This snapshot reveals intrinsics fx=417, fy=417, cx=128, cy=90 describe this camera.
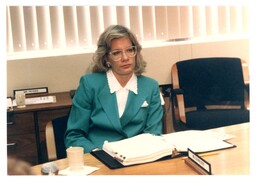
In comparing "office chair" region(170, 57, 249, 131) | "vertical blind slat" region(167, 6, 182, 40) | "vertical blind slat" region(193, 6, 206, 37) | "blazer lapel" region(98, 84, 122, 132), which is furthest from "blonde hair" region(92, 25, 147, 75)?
"vertical blind slat" region(193, 6, 206, 37)

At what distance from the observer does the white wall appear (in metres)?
2.96

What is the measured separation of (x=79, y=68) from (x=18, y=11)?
584mm

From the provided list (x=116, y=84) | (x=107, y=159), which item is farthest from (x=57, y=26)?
(x=107, y=159)

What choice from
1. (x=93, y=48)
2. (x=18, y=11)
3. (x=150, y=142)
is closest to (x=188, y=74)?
(x=93, y=48)

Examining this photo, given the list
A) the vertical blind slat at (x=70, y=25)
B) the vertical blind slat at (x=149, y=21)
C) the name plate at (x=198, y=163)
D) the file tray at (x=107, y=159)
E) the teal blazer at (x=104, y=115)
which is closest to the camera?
the name plate at (x=198, y=163)

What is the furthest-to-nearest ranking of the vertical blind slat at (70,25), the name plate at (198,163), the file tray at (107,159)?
the vertical blind slat at (70,25), the file tray at (107,159), the name plate at (198,163)

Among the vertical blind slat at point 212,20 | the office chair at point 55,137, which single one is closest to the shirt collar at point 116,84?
the office chair at point 55,137

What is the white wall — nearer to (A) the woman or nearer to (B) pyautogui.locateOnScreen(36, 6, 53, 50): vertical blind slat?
(B) pyautogui.locateOnScreen(36, 6, 53, 50): vertical blind slat

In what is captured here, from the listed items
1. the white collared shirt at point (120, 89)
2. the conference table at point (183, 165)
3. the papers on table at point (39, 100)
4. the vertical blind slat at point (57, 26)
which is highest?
the vertical blind slat at point (57, 26)

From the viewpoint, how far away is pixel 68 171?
1411mm

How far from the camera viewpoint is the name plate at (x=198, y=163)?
1.32 meters

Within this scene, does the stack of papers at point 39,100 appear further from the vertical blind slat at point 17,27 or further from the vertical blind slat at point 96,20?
the vertical blind slat at point 96,20

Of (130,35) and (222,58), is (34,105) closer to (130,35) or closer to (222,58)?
(130,35)

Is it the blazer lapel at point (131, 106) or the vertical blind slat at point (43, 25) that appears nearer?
the blazer lapel at point (131, 106)
